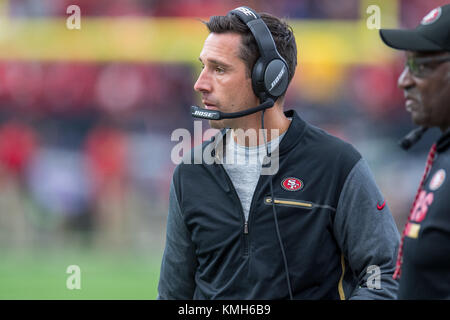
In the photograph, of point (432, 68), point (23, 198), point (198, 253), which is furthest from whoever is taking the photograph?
point (23, 198)

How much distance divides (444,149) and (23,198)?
7641mm

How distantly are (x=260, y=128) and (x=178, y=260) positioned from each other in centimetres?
45

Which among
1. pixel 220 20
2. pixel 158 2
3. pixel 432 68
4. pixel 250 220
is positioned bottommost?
pixel 250 220

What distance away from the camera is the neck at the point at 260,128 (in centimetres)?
227

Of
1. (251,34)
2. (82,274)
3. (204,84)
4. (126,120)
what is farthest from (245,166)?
(126,120)

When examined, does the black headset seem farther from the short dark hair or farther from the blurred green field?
the blurred green field

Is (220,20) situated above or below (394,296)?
above

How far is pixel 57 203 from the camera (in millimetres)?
8898

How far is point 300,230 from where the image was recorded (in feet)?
6.91

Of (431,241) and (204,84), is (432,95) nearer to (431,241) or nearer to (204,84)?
(431,241)
